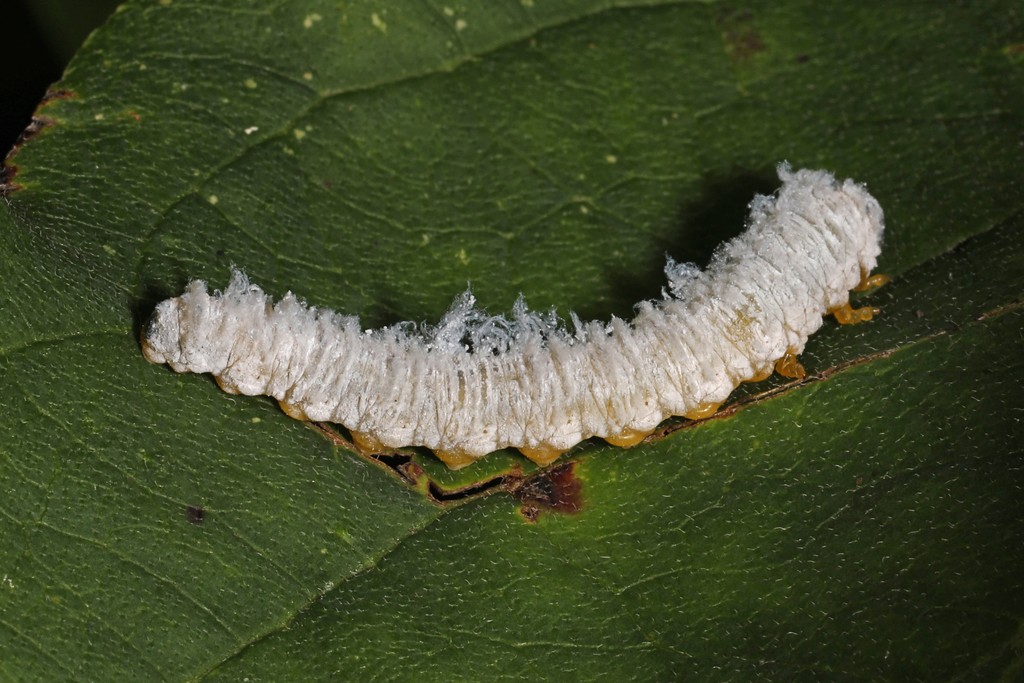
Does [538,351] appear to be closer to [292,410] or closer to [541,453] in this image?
[541,453]

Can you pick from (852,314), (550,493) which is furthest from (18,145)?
(852,314)

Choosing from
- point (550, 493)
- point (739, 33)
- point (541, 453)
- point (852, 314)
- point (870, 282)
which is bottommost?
point (550, 493)

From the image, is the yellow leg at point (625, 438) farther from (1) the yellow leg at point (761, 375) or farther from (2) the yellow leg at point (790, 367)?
(2) the yellow leg at point (790, 367)

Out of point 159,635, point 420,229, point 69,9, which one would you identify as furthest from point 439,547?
point 69,9

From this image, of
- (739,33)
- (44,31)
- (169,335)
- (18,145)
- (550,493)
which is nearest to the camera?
(169,335)

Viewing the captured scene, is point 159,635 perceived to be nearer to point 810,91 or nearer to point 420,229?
point 420,229

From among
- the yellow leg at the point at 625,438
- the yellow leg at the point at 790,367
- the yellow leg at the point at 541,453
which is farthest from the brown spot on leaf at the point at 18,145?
the yellow leg at the point at 790,367
